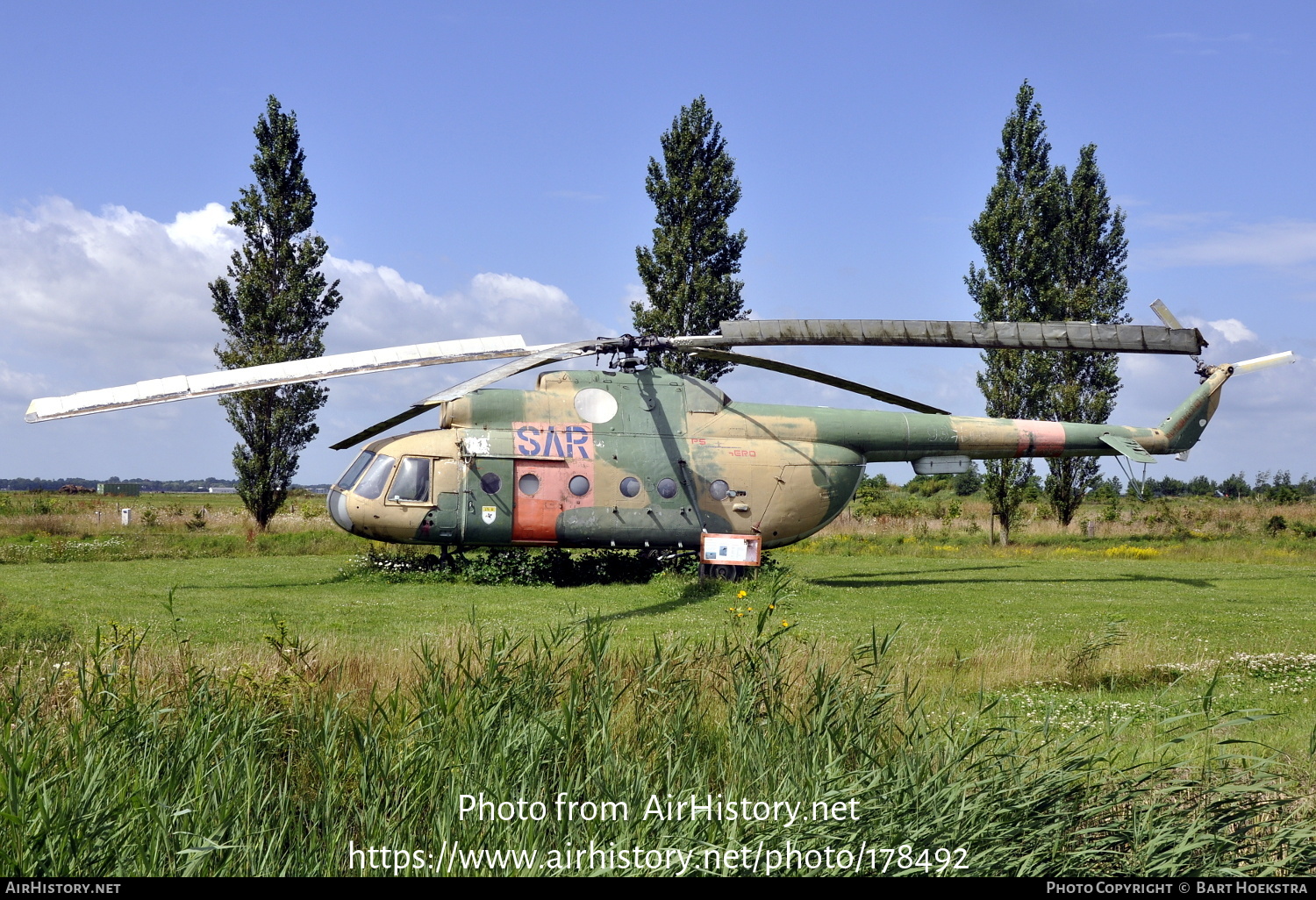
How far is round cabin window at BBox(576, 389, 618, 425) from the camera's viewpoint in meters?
17.8

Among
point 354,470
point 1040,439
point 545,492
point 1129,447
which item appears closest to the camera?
point 545,492

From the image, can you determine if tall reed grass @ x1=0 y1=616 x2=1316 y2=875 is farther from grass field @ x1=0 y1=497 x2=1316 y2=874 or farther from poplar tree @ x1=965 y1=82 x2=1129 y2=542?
poplar tree @ x1=965 y1=82 x2=1129 y2=542

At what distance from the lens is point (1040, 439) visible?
1909cm

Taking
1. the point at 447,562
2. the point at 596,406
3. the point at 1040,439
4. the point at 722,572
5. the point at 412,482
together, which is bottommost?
the point at 722,572

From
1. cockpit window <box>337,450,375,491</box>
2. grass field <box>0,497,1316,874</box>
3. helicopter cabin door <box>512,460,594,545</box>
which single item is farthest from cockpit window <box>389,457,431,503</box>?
grass field <box>0,497,1316,874</box>

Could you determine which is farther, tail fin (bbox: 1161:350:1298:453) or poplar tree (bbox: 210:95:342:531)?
poplar tree (bbox: 210:95:342:531)

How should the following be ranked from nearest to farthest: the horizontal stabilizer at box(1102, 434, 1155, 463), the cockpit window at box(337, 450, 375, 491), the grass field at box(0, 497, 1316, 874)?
the grass field at box(0, 497, 1316, 874) < the cockpit window at box(337, 450, 375, 491) < the horizontal stabilizer at box(1102, 434, 1155, 463)

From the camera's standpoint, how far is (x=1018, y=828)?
5.66 metres

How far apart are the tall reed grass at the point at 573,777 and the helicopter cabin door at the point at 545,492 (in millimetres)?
9500

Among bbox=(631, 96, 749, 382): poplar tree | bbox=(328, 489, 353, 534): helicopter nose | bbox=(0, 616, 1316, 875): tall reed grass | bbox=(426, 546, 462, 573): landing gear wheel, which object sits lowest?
→ bbox=(0, 616, 1316, 875): tall reed grass

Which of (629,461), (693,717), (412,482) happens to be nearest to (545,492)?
(629,461)

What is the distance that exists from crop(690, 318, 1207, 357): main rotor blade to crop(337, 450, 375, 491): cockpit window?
7.02 meters

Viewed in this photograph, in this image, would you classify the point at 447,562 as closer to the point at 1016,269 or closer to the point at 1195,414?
the point at 1195,414

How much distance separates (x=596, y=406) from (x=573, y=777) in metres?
12.1
